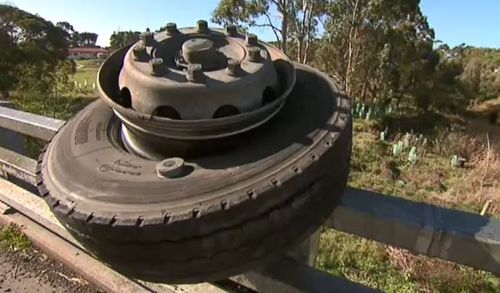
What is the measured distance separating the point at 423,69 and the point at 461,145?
23.6 feet

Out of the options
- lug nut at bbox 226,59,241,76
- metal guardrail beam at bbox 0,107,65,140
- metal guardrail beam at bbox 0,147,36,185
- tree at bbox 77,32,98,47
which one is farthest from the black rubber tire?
tree at bbox 77,32,98,47

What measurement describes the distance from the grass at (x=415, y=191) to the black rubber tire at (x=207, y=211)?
238 centimetres

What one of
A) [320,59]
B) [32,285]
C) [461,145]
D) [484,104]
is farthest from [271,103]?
[484,104]

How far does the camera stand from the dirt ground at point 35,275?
230 centimetres

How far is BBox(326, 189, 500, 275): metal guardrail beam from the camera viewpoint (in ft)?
4.08

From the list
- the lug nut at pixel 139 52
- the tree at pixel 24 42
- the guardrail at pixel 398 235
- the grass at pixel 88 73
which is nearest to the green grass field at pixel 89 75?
the grass at pixel 88 73

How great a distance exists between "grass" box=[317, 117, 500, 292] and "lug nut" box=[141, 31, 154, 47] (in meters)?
2.61

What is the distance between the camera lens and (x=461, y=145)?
1564cm

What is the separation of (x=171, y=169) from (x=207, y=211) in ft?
0.83

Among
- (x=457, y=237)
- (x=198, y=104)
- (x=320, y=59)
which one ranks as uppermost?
(x=198, y=104)

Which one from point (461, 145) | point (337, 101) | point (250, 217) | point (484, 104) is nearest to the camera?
point (250, 217)

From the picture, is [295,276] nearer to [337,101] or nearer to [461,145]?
[337,101]

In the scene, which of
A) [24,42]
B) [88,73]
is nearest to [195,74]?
[88,73]

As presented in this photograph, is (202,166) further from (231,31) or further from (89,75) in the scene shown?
(89,75)
